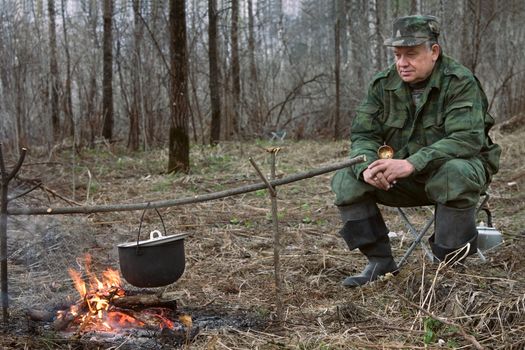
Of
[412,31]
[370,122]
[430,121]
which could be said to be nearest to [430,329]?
[430,121]

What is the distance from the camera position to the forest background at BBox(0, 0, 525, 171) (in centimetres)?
934

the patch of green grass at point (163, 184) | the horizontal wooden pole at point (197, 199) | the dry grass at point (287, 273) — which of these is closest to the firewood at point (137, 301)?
the dry grass at point (287, 273)

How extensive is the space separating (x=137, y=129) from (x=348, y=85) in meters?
6.30

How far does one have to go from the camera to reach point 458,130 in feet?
11.1

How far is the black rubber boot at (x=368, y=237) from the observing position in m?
3.57

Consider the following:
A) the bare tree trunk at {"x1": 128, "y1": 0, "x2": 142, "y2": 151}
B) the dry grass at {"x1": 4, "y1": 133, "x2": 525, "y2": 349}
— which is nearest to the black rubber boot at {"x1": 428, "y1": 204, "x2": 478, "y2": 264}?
the dry grass at {"x1": 4, "y1": 133, "x2": 525, "y2": 349}

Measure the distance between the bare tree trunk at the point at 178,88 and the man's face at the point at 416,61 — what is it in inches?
192

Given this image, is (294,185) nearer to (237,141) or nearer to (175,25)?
(175,25)

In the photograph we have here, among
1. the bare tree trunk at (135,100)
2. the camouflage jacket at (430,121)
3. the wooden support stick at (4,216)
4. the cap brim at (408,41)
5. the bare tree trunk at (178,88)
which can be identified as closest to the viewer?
the wooden support stick at (4,216)

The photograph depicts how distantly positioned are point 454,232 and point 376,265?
53 centimetres

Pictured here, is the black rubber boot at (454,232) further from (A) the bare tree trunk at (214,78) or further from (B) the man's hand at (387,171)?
(A) the bare tree trunk at (214,78)

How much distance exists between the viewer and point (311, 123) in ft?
47.4

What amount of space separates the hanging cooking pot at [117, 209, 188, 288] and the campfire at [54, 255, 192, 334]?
15 centimetres

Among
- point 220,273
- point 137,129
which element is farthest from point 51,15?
point 220,273
